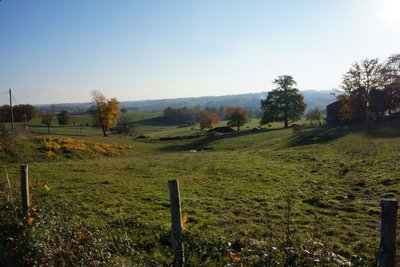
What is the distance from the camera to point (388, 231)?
3.81 meters

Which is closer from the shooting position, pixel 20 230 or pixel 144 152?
pixel 20 230

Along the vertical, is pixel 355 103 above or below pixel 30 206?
above

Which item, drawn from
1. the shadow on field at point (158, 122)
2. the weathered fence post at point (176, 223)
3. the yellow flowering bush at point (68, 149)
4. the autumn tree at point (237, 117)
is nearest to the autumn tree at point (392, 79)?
the autumn tree at point (237, 117)

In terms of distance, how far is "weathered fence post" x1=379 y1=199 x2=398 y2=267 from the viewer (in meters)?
3.71

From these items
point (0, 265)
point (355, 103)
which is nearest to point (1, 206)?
point (0, 265)

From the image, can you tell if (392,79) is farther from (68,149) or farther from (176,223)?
(176,223)

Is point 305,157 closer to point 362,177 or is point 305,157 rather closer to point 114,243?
point 362,177

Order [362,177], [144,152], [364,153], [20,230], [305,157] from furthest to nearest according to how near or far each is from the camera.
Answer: [144,152] → [305,157] → [364,153] → [362,177] → [20,230]

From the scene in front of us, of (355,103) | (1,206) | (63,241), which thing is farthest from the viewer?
(355,103)

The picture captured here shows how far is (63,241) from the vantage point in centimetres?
580

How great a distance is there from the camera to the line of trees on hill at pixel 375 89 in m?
46.5

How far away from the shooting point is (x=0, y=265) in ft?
19.1

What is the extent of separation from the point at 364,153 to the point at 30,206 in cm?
2354

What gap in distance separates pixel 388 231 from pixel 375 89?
5211 centimetres
